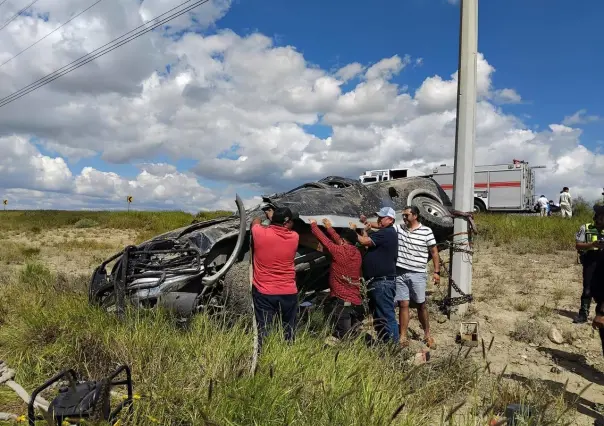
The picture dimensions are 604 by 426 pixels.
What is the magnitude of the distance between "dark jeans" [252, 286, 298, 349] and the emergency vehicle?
1950 cm

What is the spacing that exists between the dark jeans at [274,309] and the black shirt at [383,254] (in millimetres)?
1000

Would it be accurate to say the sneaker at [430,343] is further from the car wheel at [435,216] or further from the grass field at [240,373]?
the car wheel at [435,216]

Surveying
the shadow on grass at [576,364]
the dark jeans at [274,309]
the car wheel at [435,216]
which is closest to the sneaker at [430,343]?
the shadow on grass at [576,364]

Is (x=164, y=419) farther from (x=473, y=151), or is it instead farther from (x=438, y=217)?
(x=473, y=151)

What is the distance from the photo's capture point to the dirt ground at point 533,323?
16.9 ft

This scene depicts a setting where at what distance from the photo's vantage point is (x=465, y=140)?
6.91 meters

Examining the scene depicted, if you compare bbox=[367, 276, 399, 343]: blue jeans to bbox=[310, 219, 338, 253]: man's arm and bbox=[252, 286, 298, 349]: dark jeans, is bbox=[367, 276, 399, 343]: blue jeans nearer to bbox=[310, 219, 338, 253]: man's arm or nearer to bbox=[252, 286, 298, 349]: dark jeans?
bbox=[310, 219, 338, 253]: man's arm

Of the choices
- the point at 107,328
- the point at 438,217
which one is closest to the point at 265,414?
the point at 107,328

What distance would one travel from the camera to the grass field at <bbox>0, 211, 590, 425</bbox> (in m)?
2.91

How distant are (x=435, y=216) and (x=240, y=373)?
492 centimetres

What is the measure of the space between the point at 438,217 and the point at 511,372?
8.37 feet

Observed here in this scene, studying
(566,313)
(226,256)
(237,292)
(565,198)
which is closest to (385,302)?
(237,292)

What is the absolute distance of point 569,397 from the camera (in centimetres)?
462

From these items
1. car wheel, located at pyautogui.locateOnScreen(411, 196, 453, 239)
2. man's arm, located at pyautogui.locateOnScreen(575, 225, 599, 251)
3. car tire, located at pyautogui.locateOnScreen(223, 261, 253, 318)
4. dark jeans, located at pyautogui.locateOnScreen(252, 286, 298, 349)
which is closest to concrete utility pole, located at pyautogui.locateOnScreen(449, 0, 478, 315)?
car wheel, located at pyautogui.locateOnScreen(411, 196, 453, 239)
